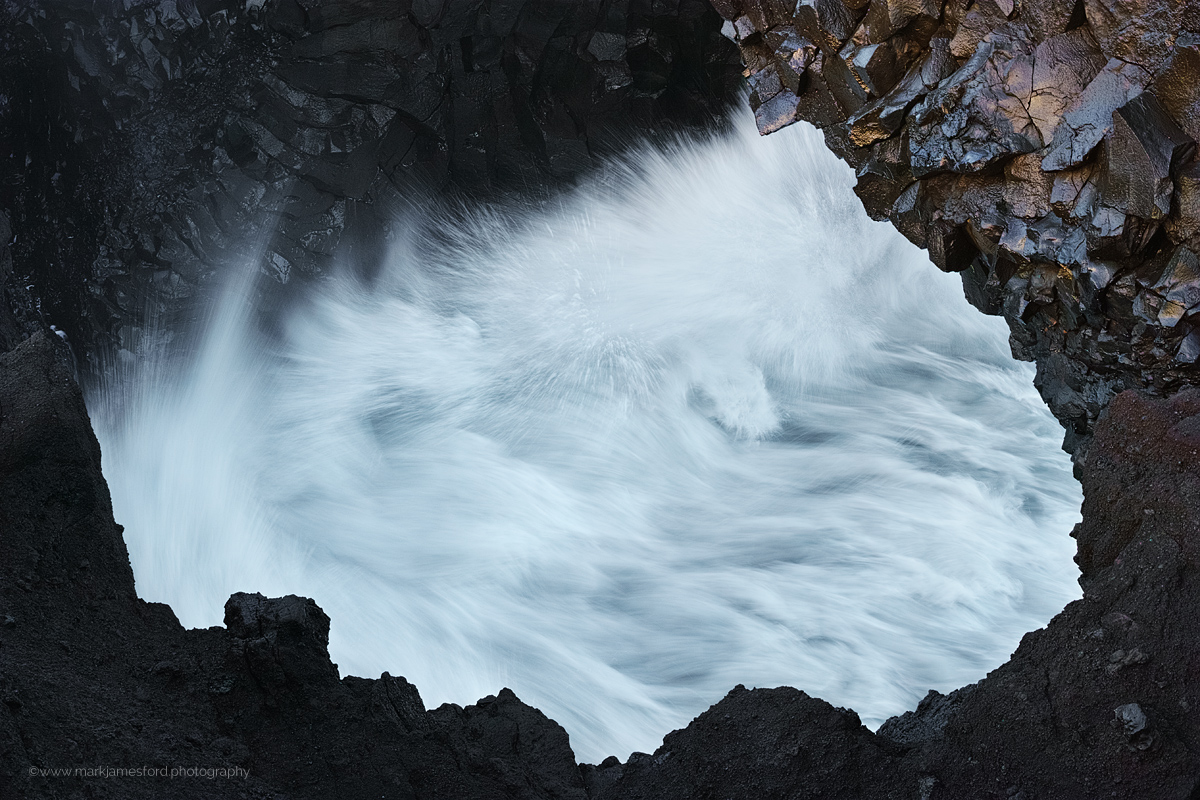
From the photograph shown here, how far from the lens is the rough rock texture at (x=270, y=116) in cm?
689

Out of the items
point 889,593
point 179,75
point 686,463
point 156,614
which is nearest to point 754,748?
point 156,614

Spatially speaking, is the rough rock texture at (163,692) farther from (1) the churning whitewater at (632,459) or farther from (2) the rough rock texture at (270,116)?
(2) the rough rock texture at (270,116)

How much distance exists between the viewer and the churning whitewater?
555cm

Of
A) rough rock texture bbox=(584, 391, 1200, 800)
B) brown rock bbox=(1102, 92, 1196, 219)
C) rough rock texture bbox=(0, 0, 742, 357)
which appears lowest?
rough rock texture bbox=(584, 391, 1200, 800)

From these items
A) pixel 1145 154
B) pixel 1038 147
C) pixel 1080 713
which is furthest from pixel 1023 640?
pixel 1038 147

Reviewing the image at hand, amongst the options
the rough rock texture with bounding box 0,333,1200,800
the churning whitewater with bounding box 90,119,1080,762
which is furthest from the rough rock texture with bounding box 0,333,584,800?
the churning whitewater with bounding box 90,119,1080,762

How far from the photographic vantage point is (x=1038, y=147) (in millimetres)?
3832

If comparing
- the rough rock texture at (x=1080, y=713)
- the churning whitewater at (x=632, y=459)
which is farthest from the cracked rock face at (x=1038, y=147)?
the churning whitewater at (x=632, y=459)

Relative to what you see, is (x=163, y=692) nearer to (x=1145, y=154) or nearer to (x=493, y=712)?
(x=493, y=712)

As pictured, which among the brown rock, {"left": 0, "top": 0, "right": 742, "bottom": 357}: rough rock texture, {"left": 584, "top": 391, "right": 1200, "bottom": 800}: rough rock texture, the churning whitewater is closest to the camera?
{"left": 584, "top": 391, "right": 1200, "bottom": 800}: rough rock texture

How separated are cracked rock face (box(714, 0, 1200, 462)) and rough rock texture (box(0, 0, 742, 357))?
9.54 ft

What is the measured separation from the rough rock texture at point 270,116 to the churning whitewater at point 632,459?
0.51 m

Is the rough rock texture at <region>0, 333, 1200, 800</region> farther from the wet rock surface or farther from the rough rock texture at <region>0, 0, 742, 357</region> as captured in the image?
the rough rock texture at <region>0, 0, 742, 357</region>

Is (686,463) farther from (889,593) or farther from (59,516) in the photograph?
(59,516)
